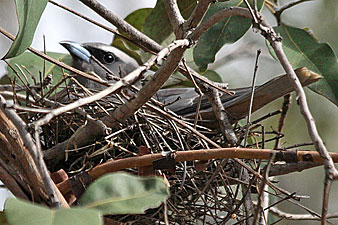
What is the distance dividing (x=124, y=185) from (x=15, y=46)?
0.65 meters

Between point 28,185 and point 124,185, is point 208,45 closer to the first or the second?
point 28,185

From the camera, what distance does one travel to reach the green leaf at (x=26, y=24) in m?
1.63

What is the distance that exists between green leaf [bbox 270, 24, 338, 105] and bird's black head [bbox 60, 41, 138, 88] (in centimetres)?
89

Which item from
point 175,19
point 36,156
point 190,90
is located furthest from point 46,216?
point 190,90

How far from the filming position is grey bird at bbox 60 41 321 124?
1.94 metres

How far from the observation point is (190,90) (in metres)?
2.63

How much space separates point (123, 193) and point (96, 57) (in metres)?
2.09

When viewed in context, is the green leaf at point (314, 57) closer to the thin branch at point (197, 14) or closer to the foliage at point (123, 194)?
the thin branch at point (197, 14)

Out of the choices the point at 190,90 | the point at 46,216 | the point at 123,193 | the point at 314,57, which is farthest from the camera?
the point at 190,90

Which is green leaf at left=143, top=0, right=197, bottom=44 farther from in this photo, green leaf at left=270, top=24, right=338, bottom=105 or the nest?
the nest

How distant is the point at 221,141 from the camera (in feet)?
7.34

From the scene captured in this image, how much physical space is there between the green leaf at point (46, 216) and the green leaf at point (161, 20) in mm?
1722

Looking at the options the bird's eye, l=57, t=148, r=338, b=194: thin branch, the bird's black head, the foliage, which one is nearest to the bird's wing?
l=57, t=148, r=338, b=194: thin branch

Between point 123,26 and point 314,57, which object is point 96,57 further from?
point 314,57
